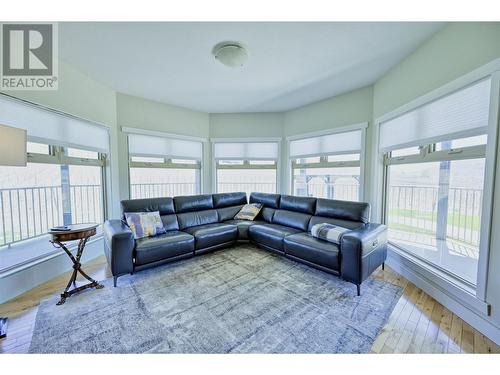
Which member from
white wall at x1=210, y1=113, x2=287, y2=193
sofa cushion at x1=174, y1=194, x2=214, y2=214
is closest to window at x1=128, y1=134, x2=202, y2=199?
white wall at x1=210, y1=113, x2=287, y2=193

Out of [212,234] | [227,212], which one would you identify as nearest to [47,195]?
[212,234]

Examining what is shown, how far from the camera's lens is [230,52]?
2.11 meters

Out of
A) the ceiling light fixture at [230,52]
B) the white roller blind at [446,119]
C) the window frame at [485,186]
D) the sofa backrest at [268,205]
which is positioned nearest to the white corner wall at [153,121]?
the sofa backrest at [268,205]

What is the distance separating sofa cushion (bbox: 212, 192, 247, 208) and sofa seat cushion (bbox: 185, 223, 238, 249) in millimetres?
729

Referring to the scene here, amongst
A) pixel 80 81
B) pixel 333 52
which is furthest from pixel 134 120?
pixel 333 52

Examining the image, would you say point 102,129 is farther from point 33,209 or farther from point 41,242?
point 41,242

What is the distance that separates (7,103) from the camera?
6.66 ft

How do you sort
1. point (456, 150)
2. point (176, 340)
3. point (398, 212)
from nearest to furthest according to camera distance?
point (176, 340), point (456, 150), point (398, 212)

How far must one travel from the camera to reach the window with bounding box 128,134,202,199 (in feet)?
12.4

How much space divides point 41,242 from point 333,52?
4.49m

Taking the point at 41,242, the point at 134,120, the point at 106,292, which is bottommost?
the point at 106,292

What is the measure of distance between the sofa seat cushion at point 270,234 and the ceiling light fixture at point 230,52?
2.36 meters

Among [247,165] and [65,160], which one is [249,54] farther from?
[65,160]

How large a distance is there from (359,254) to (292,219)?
1410 mm
